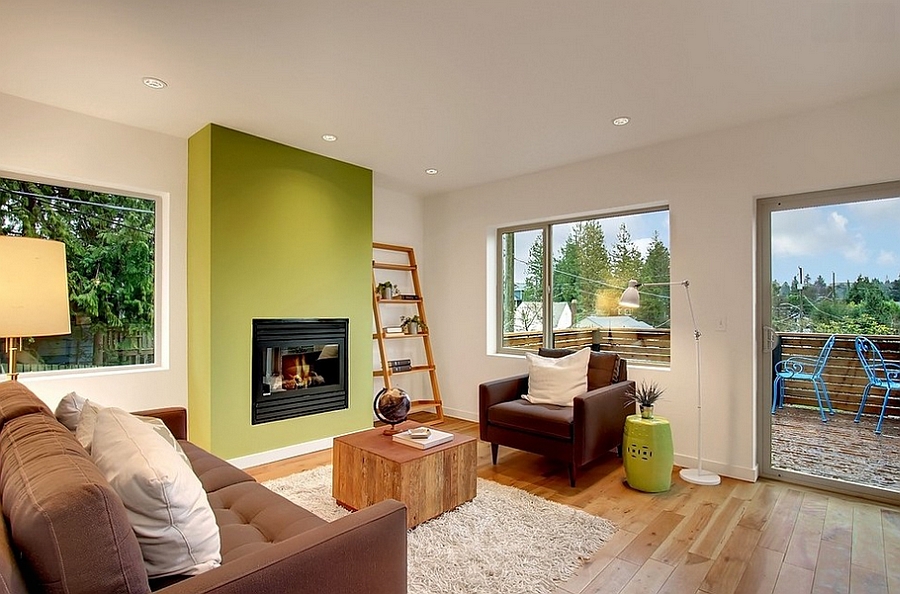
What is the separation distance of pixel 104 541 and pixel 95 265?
3.28 m

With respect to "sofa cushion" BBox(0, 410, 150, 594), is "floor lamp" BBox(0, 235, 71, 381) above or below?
above

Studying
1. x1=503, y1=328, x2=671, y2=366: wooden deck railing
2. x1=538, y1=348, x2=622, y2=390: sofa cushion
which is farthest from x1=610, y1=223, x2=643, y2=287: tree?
x1=538, y1=348, x2=622, y2=390: sofa cushion

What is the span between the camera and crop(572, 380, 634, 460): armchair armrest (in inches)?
125

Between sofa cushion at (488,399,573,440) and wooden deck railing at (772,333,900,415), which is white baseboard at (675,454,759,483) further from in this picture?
sofa cushion at (488,399,573,440)

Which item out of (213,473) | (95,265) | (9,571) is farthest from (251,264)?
(9,571)

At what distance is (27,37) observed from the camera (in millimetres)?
2367

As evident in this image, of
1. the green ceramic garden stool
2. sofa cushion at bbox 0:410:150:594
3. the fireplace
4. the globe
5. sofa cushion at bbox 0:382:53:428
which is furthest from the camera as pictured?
the fireplace

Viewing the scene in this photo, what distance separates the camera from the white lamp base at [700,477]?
10.8 feet

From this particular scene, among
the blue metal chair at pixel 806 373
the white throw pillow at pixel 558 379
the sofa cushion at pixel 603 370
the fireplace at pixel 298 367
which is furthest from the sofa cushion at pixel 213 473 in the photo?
the blue metal chair at pixel 806 373

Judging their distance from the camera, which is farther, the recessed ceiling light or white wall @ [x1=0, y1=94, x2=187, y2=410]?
white wall @ [x1=0, y1=94, x2=187, y2=410]

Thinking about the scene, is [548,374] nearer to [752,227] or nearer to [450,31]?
[752,227]

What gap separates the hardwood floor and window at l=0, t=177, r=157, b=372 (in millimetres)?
1415

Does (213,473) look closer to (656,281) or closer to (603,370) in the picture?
(603,370)

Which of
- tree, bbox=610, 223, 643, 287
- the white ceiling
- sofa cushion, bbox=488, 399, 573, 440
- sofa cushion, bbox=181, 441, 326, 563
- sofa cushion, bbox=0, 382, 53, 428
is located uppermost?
the white ceiling
